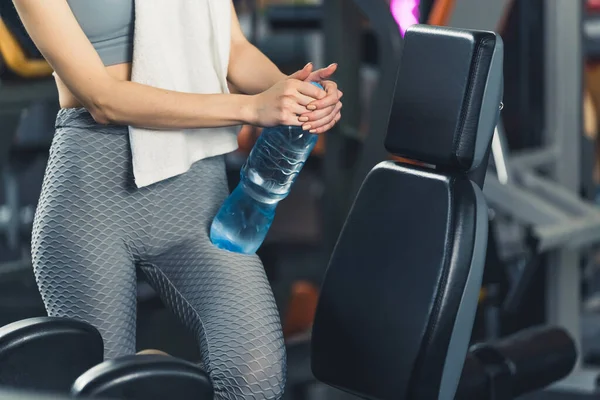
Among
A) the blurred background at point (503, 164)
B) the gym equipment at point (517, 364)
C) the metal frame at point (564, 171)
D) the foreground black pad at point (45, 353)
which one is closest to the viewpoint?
the foreground black pad at point (45, 353)

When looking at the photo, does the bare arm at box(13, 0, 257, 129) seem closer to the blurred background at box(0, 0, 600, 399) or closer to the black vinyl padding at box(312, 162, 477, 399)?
the black vinyl padding at box(312, 162, 477, 399)

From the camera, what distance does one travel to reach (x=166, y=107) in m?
1.50

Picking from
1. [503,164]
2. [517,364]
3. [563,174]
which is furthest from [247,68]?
[563,174]

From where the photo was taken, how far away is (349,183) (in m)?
3.45

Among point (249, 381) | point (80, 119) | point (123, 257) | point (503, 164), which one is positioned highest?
point (80, 119)

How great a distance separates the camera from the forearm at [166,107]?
1.49 m

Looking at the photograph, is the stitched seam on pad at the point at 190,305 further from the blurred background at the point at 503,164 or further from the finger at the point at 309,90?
the blurred background at the point at 503,164

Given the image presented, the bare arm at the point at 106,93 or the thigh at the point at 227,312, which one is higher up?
the bare arm at the point at 106,93

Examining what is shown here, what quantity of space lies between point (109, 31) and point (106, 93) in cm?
12

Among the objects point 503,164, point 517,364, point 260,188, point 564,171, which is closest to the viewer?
point 260,188

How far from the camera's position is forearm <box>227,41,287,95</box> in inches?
66.7

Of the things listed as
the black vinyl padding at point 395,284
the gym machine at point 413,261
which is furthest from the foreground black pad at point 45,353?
the black vinyl padding at point 395,284

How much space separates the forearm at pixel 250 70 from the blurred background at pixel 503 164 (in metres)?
1.02

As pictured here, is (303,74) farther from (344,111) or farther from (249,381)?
→ (344,111)
